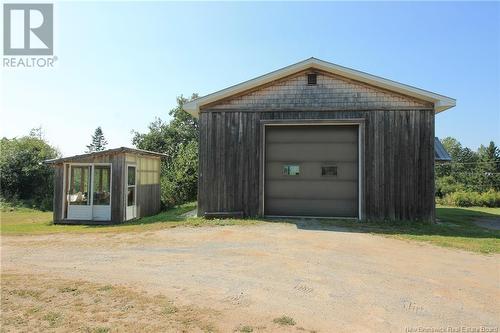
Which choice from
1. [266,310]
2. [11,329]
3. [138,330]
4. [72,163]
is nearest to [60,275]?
[11,329]

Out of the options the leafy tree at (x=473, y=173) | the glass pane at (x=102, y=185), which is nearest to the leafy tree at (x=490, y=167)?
the leafy tree at (x=473, y=173)

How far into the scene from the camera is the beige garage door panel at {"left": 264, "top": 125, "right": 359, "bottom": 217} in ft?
40.6

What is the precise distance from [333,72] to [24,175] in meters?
20.7

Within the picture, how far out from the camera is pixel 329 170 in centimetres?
1244

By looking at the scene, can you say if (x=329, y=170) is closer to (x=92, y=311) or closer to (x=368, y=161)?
(x=368, y=161)

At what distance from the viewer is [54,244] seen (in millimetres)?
8477

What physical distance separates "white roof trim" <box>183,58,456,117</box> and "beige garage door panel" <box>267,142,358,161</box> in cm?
219

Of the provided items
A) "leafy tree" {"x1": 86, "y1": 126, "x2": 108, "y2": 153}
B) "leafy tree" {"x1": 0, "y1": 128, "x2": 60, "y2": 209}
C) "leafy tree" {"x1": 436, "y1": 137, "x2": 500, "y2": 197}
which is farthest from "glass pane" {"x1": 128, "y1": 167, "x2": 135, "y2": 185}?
"leafy tree" {"x1": 86, "y1": 126, "x2": 108, "y2": 153}

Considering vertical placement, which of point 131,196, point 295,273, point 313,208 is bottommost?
point 295,273

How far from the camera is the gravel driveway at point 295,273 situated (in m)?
4.09

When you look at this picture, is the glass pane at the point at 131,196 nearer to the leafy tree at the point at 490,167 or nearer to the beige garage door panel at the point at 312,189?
the beige garage door panel at the point at 312,189

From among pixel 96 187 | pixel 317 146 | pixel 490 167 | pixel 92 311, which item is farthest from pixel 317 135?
pixel 490 167

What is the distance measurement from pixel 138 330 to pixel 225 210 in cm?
897

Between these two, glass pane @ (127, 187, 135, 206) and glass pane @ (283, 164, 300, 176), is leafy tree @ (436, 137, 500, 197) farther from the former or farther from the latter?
glass pane @ (127, 187, 135, 206)
